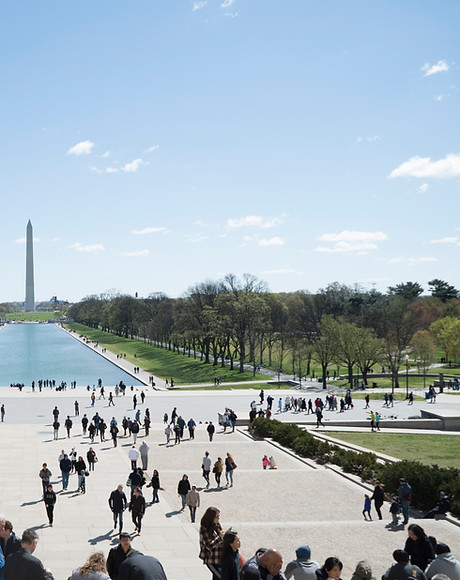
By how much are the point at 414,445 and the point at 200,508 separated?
562 inches

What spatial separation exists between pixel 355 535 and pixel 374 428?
2078 cm

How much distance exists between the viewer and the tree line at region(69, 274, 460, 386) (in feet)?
192

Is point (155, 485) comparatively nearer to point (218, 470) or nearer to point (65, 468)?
point (218, 470)

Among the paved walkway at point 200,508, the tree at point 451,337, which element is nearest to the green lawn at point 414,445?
the paved walkway at point 200,508

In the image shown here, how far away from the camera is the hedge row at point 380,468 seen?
57.9 ft

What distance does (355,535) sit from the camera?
14.6 meters

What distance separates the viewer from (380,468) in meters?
21.2

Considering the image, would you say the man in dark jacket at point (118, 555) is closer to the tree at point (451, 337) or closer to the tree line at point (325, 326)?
the tree line at point (325, 326)

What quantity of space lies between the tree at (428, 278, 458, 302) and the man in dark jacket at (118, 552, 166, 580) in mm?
99403

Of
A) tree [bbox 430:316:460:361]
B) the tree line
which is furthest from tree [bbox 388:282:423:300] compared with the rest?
tree [bbox 430:316:460:361]

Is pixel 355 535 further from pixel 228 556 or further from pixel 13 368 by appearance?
pixel 13 368

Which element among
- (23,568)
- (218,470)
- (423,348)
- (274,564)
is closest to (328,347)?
(423,348)

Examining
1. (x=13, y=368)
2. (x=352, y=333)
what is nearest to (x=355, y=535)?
(x=352, y=333)

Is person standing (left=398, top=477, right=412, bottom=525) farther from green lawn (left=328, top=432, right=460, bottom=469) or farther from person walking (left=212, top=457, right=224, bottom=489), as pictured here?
green lawn (left=328, top=432, right=460, bottom=469)
